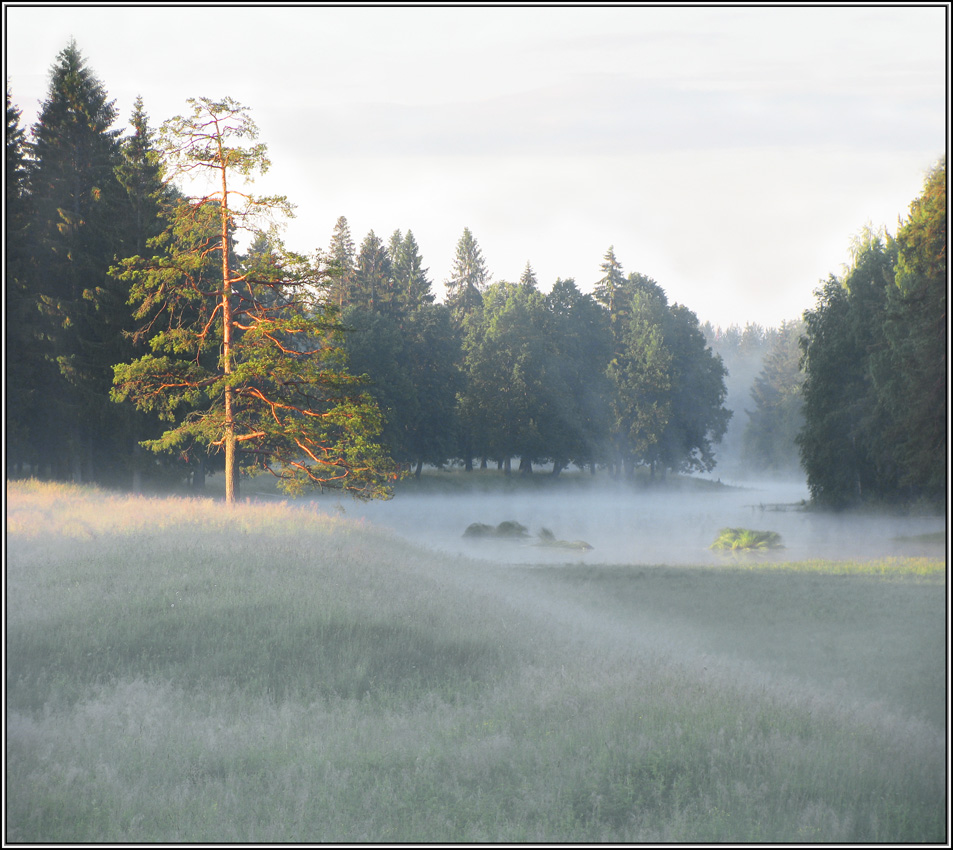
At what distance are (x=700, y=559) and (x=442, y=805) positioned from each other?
2406cm

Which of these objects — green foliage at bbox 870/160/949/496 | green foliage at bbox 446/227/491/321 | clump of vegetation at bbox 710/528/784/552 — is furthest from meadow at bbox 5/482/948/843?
green foliage at bbox 446/227/491/321

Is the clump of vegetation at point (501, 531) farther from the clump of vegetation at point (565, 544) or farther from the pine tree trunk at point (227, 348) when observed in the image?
the pine tree trunk at point (227, 348)

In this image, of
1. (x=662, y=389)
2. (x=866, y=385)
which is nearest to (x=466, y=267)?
(x=662, y=389)

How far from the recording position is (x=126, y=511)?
69.5 feet

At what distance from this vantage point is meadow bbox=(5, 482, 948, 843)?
7.25m

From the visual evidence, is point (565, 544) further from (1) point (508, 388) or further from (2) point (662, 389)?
(2) point (662, 389)

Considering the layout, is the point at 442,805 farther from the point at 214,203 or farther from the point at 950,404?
the point at 214,203

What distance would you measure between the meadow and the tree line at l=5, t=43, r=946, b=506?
6475 millimetres

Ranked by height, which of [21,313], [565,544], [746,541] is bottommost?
[565,544]

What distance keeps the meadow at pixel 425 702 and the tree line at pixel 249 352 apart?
21.2 feet

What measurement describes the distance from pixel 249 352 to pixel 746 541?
2146 cm

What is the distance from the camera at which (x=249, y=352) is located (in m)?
24.4

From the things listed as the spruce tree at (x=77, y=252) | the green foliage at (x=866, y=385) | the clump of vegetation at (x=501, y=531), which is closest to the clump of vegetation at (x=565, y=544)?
the clump of vegetation at (x=501, y=531)

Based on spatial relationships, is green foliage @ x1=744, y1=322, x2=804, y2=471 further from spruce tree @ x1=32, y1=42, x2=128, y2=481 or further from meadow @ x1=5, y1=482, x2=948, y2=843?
meadow @ x1=5, y1=482, x2=948, y2=843
